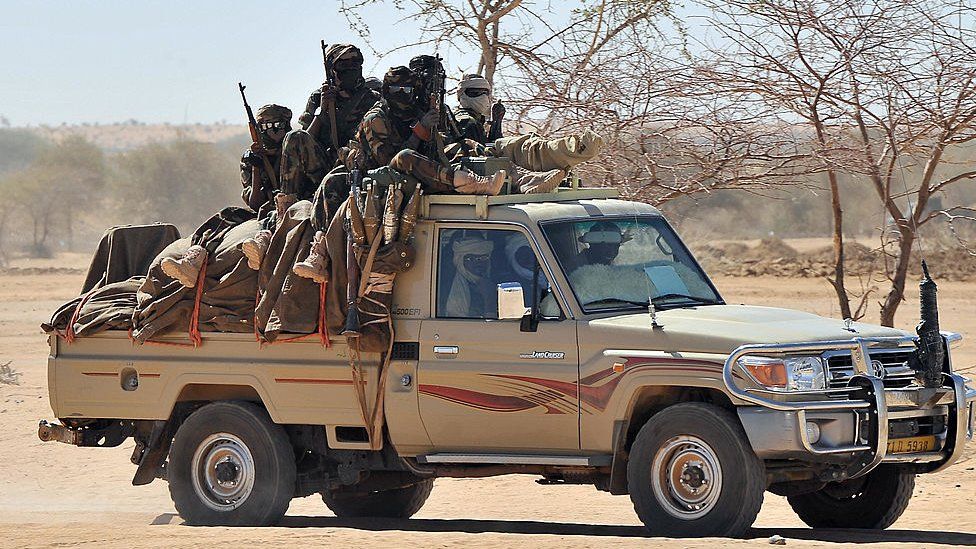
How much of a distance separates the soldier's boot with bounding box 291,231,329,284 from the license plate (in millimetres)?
3364

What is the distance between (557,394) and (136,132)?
12003 centimetres

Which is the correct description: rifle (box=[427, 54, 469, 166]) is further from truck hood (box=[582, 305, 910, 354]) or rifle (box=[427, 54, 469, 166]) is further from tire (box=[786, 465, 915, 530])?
tire (box=[786, 465, 915, 530])

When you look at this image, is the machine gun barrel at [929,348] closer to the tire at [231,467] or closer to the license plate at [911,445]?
the license plate at [911,445]

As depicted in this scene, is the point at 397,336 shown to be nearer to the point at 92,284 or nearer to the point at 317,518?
the point at 317,518

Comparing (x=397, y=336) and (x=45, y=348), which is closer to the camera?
(x=397, y=336)

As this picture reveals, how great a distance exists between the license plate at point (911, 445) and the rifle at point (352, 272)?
3008mm

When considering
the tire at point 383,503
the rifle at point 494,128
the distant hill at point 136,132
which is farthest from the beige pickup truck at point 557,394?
the distant hill at point 136,132

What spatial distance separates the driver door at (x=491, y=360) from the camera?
8.29 metres

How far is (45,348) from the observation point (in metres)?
23.5

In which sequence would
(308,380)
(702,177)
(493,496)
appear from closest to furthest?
(308,380) < (493,496) < (702,177)

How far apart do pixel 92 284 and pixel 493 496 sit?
3.71m

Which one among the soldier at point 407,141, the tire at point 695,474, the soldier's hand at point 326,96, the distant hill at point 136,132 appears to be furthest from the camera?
the distant hill at point 136,132

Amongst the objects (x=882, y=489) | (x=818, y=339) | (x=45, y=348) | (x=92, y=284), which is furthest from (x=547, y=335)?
(x=45, y=348)

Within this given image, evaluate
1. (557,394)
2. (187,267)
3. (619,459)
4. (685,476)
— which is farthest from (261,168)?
(685,476)
